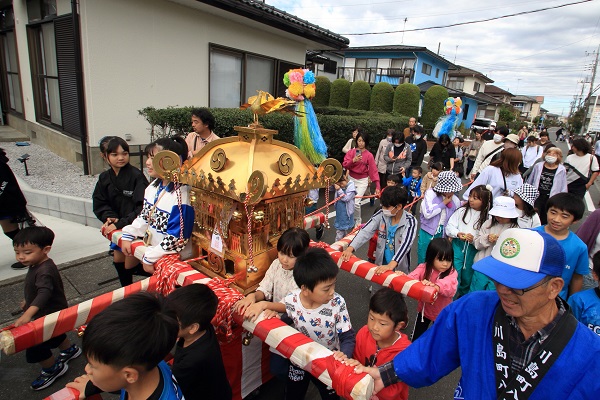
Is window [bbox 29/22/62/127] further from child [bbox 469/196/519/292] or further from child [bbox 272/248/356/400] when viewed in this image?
child [bbox 469/196/519/292]

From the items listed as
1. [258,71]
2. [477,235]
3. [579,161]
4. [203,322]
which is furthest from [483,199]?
[258,71]

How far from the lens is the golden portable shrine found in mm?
2297

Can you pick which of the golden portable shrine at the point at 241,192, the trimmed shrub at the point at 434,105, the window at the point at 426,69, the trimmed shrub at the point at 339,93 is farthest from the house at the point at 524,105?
the golden portable shrine at the point at 241,192

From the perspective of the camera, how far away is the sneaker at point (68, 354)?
2844 millimetres

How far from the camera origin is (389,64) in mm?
30453

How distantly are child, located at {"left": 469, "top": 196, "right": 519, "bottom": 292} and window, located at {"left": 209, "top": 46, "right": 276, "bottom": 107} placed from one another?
7.76 m

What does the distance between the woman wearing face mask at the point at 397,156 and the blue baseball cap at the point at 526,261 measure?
6.32 meters

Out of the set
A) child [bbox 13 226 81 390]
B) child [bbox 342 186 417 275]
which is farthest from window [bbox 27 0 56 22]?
child [bbox 342 186 417 275]

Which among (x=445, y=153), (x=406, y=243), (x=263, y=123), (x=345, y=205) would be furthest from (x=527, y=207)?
(x=263, y=123)

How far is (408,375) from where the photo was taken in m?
1.61

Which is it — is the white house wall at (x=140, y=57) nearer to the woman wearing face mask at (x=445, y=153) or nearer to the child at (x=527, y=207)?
the woman wearing face mask at (x=445, y=153)

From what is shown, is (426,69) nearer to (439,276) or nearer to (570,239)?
(570,239)

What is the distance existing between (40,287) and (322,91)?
1708 centimetres

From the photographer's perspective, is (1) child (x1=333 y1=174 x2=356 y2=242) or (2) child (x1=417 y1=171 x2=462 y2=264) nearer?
(2) child (x1=417 y1=171 x2=462 y2=264)
